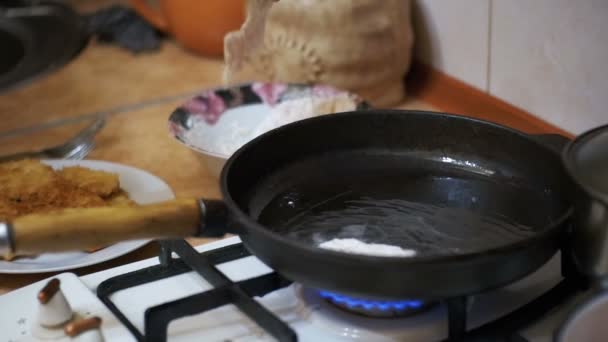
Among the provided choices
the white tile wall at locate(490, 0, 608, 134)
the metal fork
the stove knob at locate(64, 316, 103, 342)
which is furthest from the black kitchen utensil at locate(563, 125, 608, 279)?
the metal fork

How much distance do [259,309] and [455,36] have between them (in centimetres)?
55

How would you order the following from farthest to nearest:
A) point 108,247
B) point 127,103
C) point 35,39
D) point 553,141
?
1. point 35,39
2. point 127,103
3. point 108,247
4. point 553,141

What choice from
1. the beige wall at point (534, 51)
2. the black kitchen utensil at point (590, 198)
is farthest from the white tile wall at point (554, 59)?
the black kitchen utensil at point (590, 198)

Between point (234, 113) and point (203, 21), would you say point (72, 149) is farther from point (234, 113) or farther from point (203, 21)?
point (203, 21)

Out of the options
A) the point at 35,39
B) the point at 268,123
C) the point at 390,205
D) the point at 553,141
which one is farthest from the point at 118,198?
the point at 35,39

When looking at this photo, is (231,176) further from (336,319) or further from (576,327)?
(576,327)

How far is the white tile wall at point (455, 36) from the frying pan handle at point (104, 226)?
51 cm

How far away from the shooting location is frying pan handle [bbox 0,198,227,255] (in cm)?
49

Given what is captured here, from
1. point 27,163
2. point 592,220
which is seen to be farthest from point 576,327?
point 27,163

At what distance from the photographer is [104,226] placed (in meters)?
0.51

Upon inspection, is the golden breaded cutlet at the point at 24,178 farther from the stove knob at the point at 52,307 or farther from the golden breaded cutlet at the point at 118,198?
the stove knob at the point at 52,307

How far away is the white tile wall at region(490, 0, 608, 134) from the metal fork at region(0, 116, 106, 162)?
1.70ft

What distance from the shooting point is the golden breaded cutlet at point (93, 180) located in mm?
805

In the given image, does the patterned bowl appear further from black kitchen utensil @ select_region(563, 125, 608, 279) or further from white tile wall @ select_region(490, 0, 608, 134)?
black kitchen utensil @ select_region(563, 125, 608, 279)
